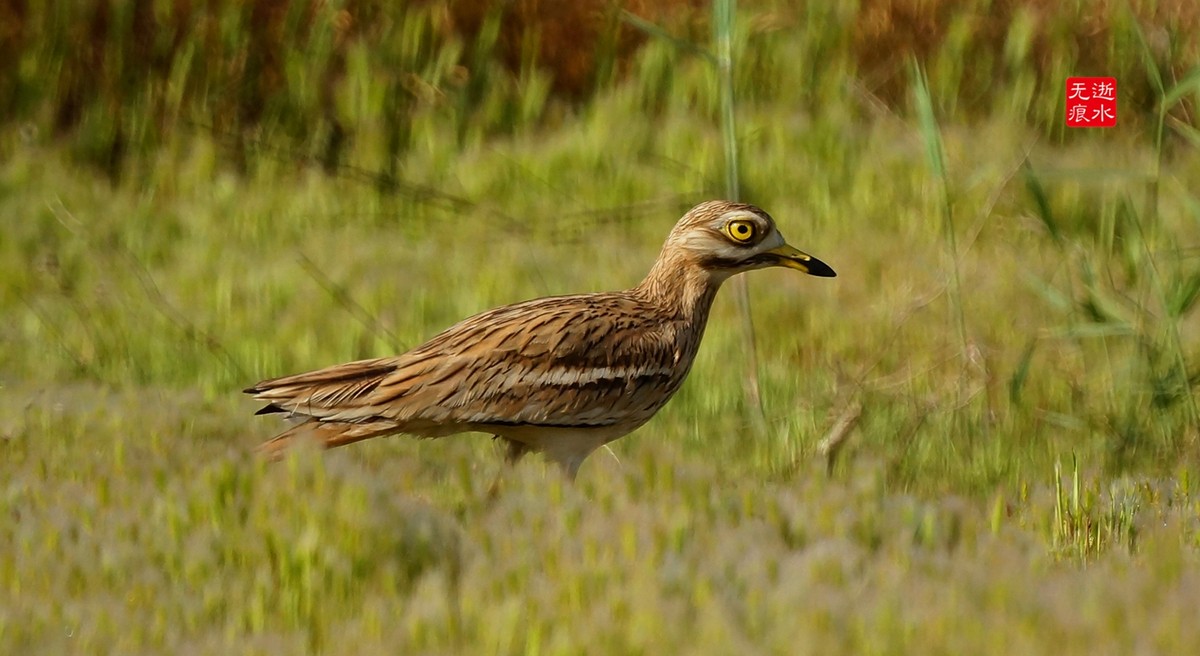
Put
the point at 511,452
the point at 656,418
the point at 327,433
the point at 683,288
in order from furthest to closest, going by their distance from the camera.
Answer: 1. the point at 656,418
2. the point at 683,288
3. the point at 511,452
4. the point at 327,433

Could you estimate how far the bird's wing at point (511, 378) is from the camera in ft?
16.4

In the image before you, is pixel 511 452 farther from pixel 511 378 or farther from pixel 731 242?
pixel 731 242

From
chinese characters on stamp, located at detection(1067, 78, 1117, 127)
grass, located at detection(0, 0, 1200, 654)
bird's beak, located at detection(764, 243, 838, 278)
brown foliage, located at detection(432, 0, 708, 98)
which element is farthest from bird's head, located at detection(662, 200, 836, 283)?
chinese characters on stamp, located at detection(1067, 78, 1117, 127)

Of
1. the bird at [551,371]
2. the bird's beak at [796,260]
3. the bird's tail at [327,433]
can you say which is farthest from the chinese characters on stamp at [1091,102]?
the bird's tail at [327,433]

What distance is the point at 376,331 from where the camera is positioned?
278 inches

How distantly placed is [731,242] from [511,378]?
906 millimetres

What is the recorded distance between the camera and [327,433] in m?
5.05

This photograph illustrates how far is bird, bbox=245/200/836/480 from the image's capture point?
5.02 meters

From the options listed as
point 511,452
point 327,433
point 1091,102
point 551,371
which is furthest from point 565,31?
point 327,433

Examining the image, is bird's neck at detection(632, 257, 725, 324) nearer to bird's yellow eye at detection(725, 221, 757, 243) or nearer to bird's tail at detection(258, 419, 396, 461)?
bird's yellow eye at detection(725, 221, 757, 243)

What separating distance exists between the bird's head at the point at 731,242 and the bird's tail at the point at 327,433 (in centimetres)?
117

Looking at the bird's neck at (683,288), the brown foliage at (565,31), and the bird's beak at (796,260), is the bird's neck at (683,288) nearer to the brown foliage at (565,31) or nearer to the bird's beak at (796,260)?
the bird's beak at (796,260)

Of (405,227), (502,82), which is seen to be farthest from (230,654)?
(502,82)

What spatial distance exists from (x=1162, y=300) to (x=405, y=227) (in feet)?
14.3
